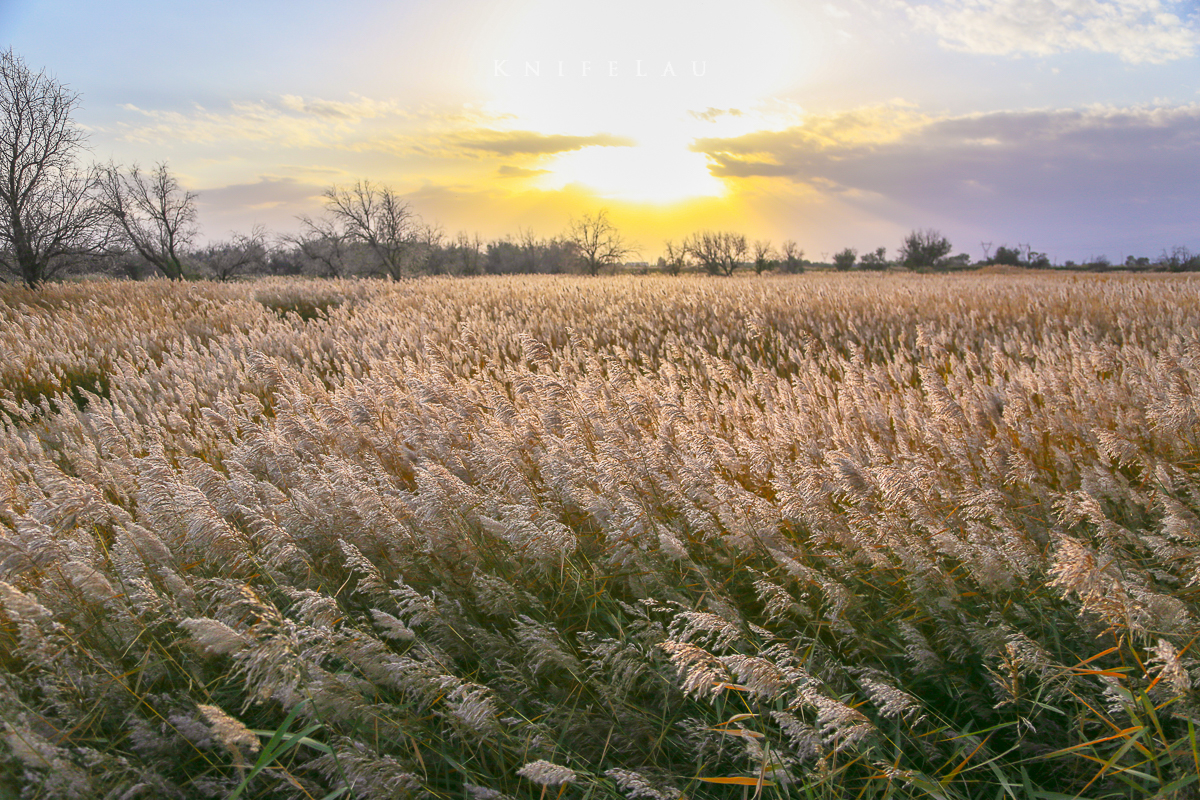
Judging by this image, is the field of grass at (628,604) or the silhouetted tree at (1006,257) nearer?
the field of grass at (628,604)

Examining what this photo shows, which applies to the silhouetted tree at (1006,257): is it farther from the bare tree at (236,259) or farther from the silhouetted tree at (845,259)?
the bare tree at (236,259)

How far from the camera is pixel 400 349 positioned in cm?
930

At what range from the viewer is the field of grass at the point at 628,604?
1903 mm

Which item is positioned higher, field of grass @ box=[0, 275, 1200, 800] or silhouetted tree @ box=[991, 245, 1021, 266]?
silhouetted tree @ box=[991, 245, 1021, 266]

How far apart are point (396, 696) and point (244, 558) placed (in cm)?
108

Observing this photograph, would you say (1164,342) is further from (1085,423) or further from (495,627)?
(495,627)

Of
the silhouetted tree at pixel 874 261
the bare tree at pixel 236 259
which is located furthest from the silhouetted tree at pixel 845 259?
the bare tree at pixel 236 259

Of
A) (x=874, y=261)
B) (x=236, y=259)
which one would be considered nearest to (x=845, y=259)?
(x=874, y=261)

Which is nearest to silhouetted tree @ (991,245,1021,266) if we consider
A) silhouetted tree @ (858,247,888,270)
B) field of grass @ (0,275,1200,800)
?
silhouetted tree @ (858,247,888,270)

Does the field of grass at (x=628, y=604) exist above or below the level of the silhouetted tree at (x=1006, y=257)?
below

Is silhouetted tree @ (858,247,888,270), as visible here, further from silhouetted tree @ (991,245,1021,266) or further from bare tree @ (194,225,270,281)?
bare tree @ (194,225,270,281)

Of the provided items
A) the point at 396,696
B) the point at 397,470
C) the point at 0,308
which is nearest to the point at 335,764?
the point at 396,696

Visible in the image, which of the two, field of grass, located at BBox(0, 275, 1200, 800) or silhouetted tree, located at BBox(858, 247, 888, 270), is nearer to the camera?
field of grass, located at BBox(0, 275, 1200, 800)

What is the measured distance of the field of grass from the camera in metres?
1.90
